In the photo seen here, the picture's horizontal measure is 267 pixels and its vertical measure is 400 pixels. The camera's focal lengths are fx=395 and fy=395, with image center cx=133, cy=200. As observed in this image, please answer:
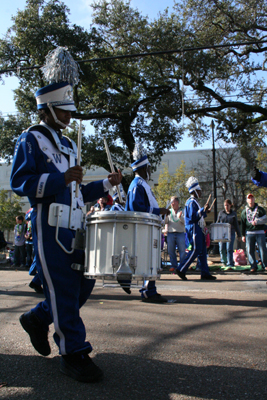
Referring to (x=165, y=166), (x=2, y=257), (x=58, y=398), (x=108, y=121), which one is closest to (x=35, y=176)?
(x=58, y=398)

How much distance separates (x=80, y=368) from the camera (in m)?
2.66

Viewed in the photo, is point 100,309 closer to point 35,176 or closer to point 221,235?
point 35,176

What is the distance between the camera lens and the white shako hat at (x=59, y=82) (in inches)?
125

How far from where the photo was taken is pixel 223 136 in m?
22.5

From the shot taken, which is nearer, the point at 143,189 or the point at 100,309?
the point at 100,309

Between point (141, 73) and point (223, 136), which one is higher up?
point (141, 73)

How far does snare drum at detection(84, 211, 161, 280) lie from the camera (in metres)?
2.87

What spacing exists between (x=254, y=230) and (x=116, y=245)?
343 inches

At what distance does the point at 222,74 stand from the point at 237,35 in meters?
1.98

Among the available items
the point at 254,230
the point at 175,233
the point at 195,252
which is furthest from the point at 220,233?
the point at 195,252

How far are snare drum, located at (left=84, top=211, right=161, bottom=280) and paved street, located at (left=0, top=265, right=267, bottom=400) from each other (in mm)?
379

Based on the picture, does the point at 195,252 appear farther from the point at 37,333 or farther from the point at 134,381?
the point at 134,381

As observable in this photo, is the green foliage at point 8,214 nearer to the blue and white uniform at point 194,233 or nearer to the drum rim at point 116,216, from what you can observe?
the blue and white uniform at point 194,233

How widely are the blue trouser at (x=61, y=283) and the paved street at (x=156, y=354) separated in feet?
0.86
